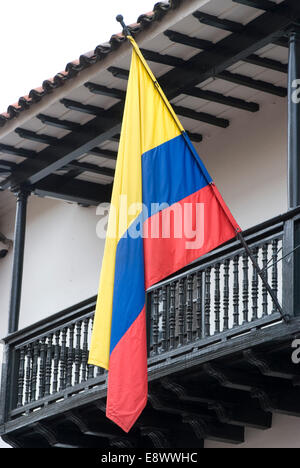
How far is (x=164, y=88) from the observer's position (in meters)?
12.2

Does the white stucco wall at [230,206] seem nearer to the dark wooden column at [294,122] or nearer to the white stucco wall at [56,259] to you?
the white stucco wall at [56,259]

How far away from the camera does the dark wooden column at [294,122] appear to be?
33.9 feet

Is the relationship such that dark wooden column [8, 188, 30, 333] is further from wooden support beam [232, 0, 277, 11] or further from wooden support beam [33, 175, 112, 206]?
wooden support beam [232, 0, 277, 11]

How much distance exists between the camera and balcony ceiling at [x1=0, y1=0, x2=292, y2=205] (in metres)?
11.2

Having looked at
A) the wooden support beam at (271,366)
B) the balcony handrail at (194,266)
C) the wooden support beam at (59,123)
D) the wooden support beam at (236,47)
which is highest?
the wooden support beam at (59,123)

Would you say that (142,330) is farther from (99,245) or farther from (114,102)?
(99,245)

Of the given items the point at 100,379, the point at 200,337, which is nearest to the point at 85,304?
the point at 100,379

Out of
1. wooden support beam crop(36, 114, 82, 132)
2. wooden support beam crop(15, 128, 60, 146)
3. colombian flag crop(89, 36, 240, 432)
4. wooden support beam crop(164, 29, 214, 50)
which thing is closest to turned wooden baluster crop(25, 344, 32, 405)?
wooden support beam crop(15, 128, 60, 146)

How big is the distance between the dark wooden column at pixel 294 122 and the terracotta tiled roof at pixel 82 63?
3.95 ft

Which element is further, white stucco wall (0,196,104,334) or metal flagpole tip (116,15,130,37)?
white stucco wall (0,196,104,334)

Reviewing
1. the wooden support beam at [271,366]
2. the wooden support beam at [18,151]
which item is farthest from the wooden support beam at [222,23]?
the wooden support beam at [18,151]

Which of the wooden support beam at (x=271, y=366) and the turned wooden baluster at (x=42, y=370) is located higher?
the turned wooden baluster at (x=42, y=370)

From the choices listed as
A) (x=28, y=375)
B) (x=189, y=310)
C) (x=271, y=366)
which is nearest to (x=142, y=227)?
(x=189, y=310)

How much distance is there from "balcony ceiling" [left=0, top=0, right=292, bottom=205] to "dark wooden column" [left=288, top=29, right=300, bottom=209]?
25cm
